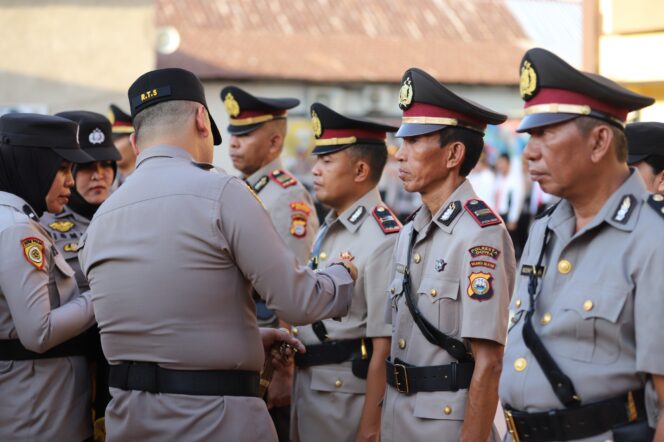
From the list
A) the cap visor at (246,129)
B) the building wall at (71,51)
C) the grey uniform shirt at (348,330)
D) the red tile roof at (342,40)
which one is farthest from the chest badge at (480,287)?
the red tile roof at (342,40)

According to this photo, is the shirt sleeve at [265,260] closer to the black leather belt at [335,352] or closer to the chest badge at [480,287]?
the chest badge at [480,287]

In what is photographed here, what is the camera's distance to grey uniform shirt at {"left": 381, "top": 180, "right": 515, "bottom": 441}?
11.4 feet

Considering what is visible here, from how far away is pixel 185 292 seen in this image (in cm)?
319

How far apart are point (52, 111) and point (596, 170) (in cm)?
1300

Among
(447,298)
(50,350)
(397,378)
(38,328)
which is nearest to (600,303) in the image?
(447,298)

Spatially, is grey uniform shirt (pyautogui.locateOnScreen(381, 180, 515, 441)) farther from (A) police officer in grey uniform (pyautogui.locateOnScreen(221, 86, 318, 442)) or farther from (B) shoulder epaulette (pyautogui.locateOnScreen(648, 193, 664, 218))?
(A) police officer in grey uniform (pyautogui.locateOnScreen(221, 86, 318, 442))

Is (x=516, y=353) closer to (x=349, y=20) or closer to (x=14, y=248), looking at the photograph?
(x=14, y=248)

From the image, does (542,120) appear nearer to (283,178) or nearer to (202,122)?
(202,122)

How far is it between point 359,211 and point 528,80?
5.43 ft

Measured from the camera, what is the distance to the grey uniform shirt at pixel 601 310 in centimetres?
267

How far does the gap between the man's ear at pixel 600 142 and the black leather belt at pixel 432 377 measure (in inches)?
43.5

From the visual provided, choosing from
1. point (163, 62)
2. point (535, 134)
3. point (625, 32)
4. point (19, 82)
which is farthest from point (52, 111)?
point (535, 134)

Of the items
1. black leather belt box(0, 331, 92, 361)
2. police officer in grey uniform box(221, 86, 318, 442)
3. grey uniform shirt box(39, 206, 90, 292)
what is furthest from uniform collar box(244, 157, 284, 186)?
black leather belt box(0, 331, 92, 361)

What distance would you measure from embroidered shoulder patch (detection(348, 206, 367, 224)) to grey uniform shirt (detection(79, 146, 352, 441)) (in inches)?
47.1
